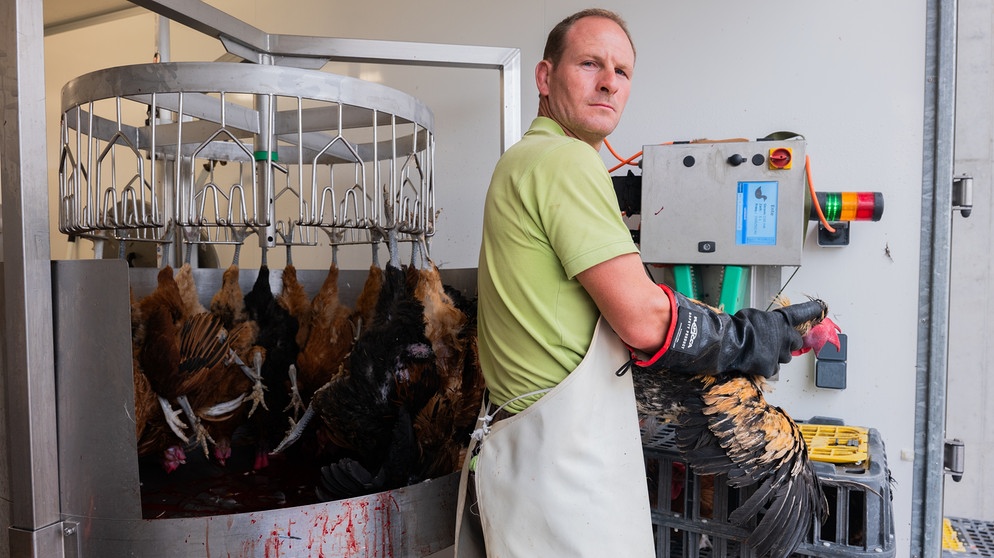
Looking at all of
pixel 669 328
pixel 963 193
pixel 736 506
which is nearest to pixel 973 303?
pixel 963 193

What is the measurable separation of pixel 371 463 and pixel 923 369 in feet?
5.35

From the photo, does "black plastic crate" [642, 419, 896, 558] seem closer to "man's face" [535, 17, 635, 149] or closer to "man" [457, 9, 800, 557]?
"man" [457, 9, 800, 557]

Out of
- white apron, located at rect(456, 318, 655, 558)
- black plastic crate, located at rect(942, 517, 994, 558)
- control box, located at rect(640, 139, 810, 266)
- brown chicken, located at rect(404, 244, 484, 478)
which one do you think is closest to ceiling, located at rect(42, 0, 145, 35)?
brown chicken, located at rect(404, 244, 484, 478)

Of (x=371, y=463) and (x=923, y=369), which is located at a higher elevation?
(x=923, y=369)

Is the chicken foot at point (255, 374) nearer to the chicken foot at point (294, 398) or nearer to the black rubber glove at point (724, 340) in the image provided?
the chicken foot at point (294, 398)

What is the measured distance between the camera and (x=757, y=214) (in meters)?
1.72

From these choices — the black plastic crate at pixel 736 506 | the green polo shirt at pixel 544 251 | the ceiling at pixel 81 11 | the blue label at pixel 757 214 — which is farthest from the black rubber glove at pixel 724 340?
the ceiling at pixel 81 11

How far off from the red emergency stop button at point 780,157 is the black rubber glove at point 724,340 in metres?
0.65

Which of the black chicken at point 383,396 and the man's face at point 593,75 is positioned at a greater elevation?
the man's face at point 593,75

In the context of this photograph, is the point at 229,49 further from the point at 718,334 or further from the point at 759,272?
the point at 759,272

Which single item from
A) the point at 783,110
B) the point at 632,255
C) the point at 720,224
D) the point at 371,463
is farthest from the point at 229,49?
the point at 783,110

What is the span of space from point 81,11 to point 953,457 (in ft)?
15.8

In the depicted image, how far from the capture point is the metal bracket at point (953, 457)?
1.89 meters

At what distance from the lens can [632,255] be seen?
999 millimetres
